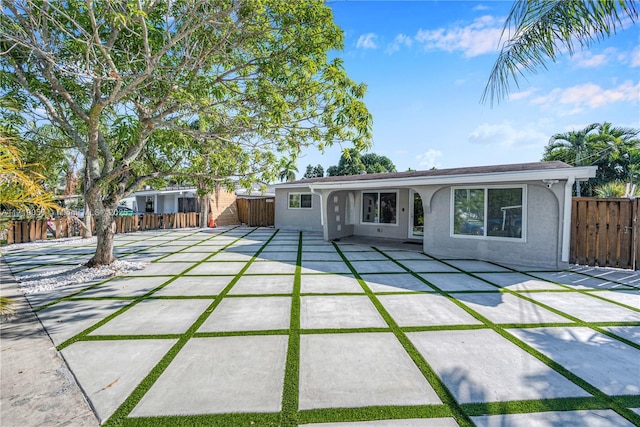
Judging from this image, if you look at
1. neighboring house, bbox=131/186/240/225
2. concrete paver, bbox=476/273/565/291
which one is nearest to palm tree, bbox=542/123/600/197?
concrete paver, bbox=476/273/565/291

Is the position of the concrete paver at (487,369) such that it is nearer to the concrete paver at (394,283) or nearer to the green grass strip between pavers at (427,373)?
the green grass strip between pavers at (427,373)

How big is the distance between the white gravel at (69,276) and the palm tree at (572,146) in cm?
2479

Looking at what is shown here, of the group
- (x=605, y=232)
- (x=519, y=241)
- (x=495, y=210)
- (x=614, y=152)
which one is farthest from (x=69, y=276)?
(x=614, y=152)

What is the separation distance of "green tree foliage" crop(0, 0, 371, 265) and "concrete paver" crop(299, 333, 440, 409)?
151 inches

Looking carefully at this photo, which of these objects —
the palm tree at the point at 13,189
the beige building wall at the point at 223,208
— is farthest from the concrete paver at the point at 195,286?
the beige building wall at the point at 223,208

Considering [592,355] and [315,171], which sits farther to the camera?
[315,171]

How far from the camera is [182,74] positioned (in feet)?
20.2

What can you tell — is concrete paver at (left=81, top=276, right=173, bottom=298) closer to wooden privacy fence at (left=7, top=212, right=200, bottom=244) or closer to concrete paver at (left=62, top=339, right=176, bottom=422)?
concrete paver at (left=62, top=339, right=176, bottom=422)

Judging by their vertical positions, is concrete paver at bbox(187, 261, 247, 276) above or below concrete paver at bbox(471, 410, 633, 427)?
above

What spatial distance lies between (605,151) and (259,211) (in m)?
21.9

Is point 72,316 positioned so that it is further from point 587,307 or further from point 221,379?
point 587,307

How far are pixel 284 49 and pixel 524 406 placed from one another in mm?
6321

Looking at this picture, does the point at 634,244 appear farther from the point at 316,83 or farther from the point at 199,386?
the point at 199,386

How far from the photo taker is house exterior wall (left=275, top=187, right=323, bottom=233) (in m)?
15.0
